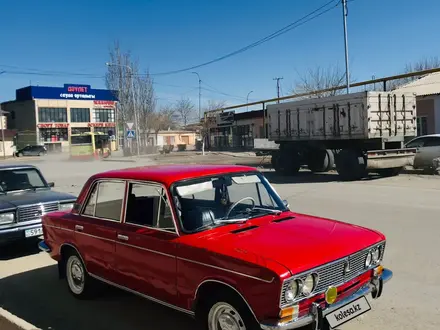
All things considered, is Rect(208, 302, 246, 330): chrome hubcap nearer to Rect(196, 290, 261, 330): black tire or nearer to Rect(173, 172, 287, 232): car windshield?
Rect(196, 290, 261, 330): black tire

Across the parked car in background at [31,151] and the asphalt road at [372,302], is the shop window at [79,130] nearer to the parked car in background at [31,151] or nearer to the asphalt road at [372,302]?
the parked car in background at [31,151]

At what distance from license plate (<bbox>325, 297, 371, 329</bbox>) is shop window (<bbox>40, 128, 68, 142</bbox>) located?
3035 inches

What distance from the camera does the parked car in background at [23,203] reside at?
7.04 meters

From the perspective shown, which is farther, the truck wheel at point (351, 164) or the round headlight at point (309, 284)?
the truck wheel at point (351, 164)

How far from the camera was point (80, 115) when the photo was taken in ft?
261

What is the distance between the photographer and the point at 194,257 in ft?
11.7

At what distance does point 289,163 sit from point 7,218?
1392 centimetres

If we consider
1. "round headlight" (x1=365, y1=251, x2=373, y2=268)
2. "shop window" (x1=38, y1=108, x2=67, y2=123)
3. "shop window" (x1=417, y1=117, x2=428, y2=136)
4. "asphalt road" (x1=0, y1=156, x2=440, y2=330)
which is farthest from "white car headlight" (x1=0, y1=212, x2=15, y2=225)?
"shop window" (x1=38, y1=108, x2=67, y2=123)

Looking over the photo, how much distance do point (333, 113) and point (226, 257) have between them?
14.7m

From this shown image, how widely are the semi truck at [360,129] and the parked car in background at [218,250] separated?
12.2m

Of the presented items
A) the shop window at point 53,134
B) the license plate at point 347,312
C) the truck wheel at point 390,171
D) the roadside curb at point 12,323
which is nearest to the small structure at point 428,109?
the truck wheel at point 390,171

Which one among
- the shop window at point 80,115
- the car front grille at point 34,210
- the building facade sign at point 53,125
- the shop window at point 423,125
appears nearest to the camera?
the car front grille at point 34,210

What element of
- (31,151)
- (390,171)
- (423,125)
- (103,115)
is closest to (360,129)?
(390,171)

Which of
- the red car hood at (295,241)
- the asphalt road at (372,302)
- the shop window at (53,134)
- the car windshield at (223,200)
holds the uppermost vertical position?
the shop window at (53,134)
